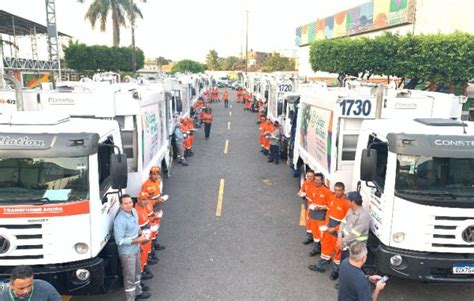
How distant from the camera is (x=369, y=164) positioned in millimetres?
5520

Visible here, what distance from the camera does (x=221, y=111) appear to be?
110 ft

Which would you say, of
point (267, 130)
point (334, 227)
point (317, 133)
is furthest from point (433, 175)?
point (267, 130)

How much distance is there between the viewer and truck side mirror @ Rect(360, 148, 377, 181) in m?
5.52

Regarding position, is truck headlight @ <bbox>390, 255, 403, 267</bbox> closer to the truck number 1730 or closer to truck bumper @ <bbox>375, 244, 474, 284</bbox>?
truck bumper @ <bbox>375, 244, 474, 284</bbox>

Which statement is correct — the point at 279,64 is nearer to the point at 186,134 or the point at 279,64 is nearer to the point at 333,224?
the point at 186,134

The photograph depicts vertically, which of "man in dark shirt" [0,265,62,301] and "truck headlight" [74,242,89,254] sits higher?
"man in dark shirt" [0,265,62,301]

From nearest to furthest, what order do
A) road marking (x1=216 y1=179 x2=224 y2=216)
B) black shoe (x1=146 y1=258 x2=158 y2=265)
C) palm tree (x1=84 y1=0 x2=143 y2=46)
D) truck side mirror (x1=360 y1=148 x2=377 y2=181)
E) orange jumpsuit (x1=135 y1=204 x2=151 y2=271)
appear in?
truck side mirror (x1=360 y1=148 x2=377 y2=181) < orange jumpsuit (x1=135 y1=204 x2=151 y2=271) < black shoe (x1=146 y1=258 x2=158 y2=265) < road marking (x1=216 y1=179 x2=224 y2=216) < palm tree (x1=84 y1=0 x2=143 y2=46)

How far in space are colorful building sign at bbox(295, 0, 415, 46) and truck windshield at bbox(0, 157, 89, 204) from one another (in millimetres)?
29201

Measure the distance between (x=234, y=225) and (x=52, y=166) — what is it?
15.5ft

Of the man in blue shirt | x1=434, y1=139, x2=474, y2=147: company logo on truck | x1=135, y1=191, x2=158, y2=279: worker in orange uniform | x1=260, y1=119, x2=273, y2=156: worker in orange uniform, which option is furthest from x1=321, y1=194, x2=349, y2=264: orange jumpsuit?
x1=260, y1=119, x2=273, y2=156: worker in orange uniform

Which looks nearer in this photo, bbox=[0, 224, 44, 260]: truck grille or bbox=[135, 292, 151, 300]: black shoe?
bbox=[0, 224, 44, 260]: truck grille

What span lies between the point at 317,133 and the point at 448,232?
4.14m

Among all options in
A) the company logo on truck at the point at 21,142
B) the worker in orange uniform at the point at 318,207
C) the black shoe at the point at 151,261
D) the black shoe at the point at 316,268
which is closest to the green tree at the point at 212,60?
the worker in orange uniform at the point at 318,207

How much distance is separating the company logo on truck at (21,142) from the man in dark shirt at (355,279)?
144 inches
